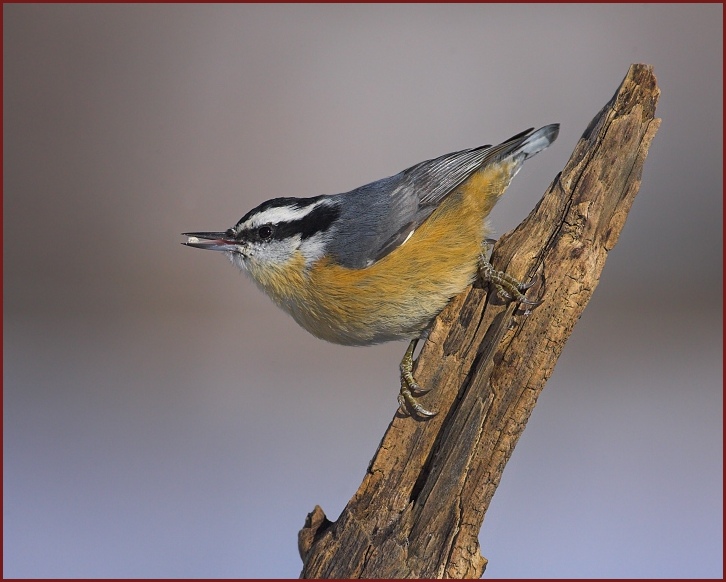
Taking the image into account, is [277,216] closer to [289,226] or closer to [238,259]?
[289,226]

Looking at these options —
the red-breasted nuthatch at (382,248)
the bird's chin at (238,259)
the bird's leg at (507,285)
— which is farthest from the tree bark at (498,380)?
the bird's chin at (238,259)

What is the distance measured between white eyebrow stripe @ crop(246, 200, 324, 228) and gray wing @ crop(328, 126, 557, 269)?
143 millimetres

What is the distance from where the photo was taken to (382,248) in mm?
2268

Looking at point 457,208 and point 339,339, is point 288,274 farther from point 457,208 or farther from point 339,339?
point 457,208

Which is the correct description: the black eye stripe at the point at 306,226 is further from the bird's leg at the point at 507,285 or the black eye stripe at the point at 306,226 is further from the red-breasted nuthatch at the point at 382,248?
the bird's leg at the point at 507,285

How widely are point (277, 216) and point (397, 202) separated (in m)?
0.39

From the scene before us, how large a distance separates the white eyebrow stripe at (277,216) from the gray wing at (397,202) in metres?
0.14

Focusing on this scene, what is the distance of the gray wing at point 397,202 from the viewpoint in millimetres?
2283

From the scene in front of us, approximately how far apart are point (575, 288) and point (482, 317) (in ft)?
0.92

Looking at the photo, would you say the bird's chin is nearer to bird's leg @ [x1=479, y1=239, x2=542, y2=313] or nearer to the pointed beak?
the pointed beak

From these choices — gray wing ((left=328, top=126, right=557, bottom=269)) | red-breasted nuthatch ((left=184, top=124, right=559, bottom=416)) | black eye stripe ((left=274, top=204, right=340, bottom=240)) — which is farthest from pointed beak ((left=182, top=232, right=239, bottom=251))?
gray wing ((left=328, top=126, right=557, bottom=269))

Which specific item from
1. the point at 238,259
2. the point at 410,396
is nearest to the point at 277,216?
the point at 238,259

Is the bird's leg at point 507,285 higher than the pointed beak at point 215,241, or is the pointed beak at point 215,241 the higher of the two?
the pointed beak at point 215,241

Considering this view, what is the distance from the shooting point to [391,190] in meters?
2.43
